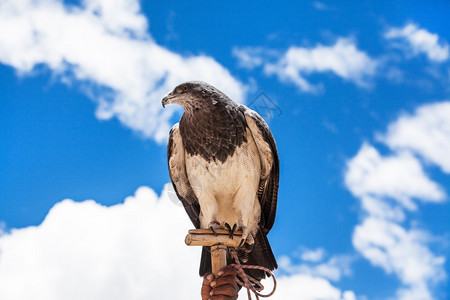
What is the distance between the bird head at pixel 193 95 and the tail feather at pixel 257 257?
139cm

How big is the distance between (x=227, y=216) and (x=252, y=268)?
656 millimetres

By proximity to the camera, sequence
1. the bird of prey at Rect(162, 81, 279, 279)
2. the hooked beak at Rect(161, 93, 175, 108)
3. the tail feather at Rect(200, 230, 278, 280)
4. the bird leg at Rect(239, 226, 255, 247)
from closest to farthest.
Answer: the bird leg at Rect(239, 226, 255, 247) → the tail feather at Rect(200, 230, 278, 280) → the bird of prey at Rect(162, 81, 279, 279) → the hooked beak at Rect(161, 93, 175, 108)

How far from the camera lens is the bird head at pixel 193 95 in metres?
4.51

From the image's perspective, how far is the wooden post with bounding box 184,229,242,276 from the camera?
150 inches

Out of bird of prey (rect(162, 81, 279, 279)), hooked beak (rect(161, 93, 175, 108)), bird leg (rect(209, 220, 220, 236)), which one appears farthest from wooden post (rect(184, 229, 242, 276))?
hooked beak (rect(161, 93, 175, 108))

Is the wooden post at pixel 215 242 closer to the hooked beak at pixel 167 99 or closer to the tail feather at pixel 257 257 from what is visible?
the tail feather at pixel 257 257

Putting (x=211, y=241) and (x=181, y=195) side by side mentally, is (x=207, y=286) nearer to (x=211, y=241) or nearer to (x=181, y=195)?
(x=211, y=241)

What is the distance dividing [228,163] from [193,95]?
0.75m

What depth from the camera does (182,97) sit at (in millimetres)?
4582

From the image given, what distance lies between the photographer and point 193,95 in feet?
14.9

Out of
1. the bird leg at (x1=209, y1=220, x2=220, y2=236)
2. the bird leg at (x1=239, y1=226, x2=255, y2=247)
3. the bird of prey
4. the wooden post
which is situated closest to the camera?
the wooden post

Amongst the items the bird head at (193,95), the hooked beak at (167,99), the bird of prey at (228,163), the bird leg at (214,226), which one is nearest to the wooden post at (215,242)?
the bird leg at (214,226)

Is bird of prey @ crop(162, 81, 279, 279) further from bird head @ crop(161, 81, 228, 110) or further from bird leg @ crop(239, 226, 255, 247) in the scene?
bird leg @ crop(239, 226, 255, 247)

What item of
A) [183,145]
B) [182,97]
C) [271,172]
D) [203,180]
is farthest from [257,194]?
[182,97]
